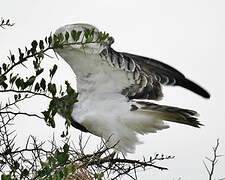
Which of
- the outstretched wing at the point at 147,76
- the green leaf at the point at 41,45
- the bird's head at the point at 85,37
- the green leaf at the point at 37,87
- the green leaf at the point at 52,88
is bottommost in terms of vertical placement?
the green leaf at the point at 52,88

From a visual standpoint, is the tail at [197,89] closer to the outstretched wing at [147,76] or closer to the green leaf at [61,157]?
the outstretched wing at [147,76]

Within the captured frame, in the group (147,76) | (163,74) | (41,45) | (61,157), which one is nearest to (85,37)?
(41,45)

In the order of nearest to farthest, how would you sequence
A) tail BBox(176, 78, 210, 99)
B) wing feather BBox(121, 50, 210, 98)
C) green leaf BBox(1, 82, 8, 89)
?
green leaf BBox(1, 82, 8, 89) → wing feather BBox(121, 50, 210, 98) → tail BBox(176, 78, 210, 99)

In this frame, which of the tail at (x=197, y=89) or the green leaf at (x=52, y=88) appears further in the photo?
the tail at (x=197, y=89)

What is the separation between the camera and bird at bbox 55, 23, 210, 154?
18.0ft

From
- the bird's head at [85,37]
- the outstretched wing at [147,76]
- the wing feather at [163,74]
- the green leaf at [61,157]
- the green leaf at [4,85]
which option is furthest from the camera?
the wing feather at [163,74]

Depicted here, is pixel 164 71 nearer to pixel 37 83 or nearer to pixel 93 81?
pixel 93 81

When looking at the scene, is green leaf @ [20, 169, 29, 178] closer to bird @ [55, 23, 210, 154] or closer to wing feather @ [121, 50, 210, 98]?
bird @ [55, 23, 210, 154]

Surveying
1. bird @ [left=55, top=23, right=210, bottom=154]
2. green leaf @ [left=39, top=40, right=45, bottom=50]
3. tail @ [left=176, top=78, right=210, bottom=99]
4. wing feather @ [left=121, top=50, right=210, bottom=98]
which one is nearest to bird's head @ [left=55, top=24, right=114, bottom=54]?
bird @ [left=55, top=23, right=210, bottom=154]

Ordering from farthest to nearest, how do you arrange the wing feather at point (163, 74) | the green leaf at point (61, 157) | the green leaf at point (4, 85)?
the wing feather at point (163, 74)
the green leaf at point (4, 85)
the green leaf at point (61, 157)

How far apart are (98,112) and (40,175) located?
3.21 m

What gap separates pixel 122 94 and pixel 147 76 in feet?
1.33

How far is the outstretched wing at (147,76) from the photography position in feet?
17.7

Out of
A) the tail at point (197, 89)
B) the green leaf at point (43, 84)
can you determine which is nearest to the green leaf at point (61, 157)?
the green leaf at point (43, 84)
